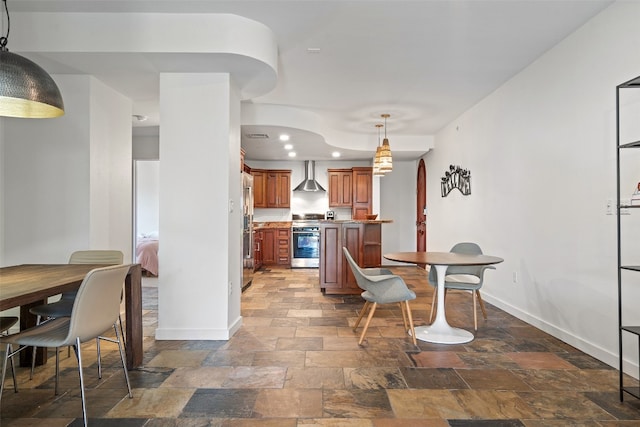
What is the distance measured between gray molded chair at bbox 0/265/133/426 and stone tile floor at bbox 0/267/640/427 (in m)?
0.38

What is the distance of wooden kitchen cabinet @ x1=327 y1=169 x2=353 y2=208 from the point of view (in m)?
8.45

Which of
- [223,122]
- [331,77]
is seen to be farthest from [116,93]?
[331,77]

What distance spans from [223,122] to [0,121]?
2109 mm

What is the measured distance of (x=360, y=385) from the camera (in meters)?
2.43

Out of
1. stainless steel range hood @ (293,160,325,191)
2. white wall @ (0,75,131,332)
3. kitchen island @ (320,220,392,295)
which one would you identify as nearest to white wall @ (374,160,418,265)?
stainless steel range hood @ (293,160,325,191)

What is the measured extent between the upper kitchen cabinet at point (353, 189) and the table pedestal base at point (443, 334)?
4.85 meters

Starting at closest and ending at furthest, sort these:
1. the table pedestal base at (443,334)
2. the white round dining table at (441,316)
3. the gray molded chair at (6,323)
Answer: the gray molded chair at (6,323), the white round dining table at (441,316), the table pedestal base at (443,334)

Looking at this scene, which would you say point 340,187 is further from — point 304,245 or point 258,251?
point 258,251

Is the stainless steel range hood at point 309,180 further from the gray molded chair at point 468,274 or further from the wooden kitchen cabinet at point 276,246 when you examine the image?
the gray molded chair at point 468,274

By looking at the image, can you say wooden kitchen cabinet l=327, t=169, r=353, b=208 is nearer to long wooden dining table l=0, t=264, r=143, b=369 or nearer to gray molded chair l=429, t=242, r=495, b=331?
gray molded chair l=429, t=242, r=495, b=331

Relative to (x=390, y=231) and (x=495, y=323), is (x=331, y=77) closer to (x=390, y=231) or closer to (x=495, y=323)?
(x=495, y=323)

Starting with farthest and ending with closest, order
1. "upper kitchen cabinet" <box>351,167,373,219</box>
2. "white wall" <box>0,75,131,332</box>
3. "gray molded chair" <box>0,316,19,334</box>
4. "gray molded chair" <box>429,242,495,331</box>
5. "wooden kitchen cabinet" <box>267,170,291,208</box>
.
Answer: "wooden kitchen cabinet" <box>267,170,291,208</box>, "upper kitchen cabinet" <box>351,167,373,219</box>, "gray molded chair" <box>429,242,495,331</box>, "white wall" <box>0,75,131,332</box>, "gray molded chair" <box>0,316,19,334</box>

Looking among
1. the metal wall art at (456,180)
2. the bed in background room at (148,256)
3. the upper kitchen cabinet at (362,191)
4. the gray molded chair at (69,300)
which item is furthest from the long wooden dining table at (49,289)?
the upper kitchen cabinet at (362,191)

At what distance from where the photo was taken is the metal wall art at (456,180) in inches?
215
